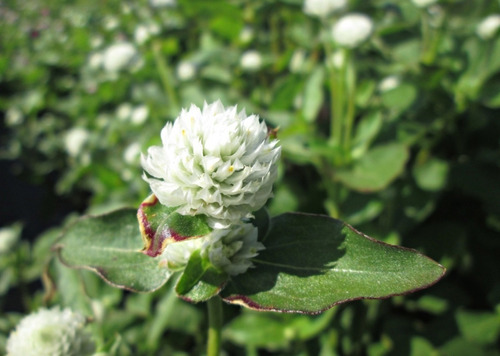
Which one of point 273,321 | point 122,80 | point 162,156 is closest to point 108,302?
point 273,321

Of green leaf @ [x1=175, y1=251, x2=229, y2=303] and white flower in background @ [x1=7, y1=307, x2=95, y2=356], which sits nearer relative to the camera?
green leaf @ [x1=175, y1=251, x2=229, y2=303]

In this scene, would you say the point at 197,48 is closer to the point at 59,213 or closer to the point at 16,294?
the point at 59,213

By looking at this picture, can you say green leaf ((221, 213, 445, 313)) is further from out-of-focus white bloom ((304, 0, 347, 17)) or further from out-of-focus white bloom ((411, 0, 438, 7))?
out-of-focus white bloom ((411, 0, 438, 7))

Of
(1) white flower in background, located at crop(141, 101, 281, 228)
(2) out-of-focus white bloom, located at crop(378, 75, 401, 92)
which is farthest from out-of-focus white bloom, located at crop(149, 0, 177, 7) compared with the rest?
(1) white flower in background, located at crop(141, 101, 281, 228)

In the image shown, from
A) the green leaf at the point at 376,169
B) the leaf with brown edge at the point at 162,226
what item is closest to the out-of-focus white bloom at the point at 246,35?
the green leaf at the point at 376,169

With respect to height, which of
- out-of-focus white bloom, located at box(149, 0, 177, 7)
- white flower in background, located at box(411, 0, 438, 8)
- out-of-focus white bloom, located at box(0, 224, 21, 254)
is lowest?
out-of-focus white bloom, located at box(0, 224, 21, 254)

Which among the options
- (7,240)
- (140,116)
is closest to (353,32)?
(140,116)

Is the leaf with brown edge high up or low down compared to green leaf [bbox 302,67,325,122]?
up
